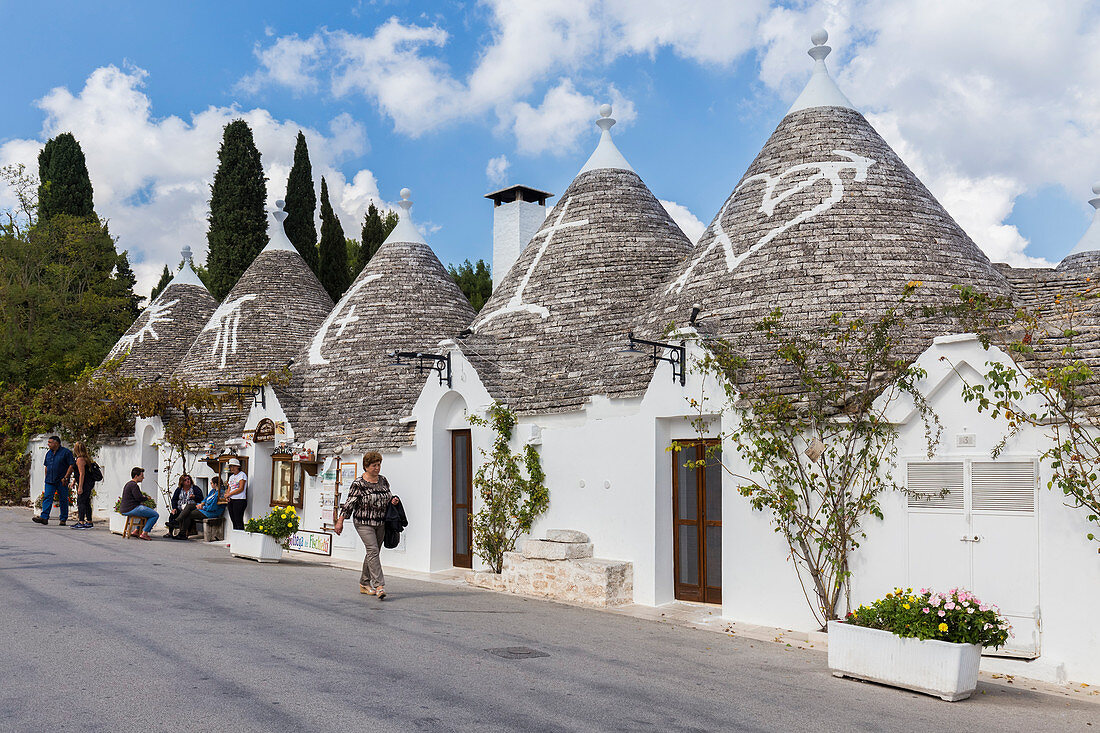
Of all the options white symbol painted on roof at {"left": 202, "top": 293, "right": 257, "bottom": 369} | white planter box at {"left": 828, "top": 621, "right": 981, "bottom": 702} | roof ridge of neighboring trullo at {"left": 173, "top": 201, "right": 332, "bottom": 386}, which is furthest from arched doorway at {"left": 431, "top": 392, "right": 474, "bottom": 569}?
white symbol painted on roof at {"left": 202, "top": 293, "right": 257, "bottom": 369}

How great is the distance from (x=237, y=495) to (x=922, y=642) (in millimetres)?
14194

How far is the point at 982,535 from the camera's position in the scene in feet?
28.7

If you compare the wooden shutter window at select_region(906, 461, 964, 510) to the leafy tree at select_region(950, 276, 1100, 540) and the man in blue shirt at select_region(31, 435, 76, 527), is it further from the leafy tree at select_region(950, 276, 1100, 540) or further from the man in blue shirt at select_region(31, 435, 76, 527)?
the man in blue shirt at select_region(31, 435, 76, 527)

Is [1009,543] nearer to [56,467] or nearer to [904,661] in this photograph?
[904,661]

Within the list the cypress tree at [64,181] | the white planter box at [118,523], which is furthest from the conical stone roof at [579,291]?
the cypress tree at [64,181]

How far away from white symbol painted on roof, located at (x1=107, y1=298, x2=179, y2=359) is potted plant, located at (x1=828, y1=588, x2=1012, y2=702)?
24996mm

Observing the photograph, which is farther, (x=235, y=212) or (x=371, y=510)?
(x=235, y=212)

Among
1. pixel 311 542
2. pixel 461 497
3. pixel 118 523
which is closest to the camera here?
pixel 461 497

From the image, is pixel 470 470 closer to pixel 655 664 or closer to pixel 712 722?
pixel 655 664

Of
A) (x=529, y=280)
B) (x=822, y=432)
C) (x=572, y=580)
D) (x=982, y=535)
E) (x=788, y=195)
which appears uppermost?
(x=788, y=195)

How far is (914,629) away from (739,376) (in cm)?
416

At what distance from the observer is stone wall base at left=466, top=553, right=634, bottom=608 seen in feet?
37.7

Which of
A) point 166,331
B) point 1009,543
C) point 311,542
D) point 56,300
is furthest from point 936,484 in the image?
point 56,300

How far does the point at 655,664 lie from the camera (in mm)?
8008
